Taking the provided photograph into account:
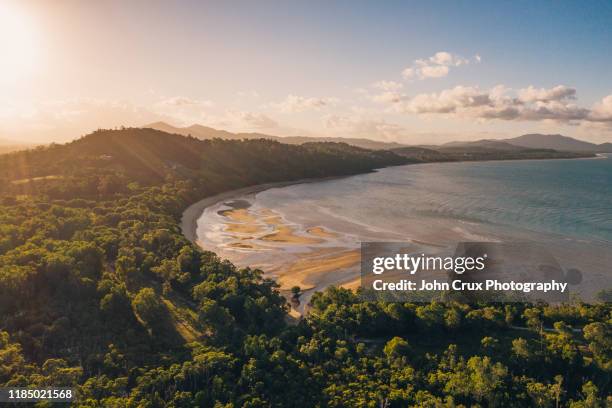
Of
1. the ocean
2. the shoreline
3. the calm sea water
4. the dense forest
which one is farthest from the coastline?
the dense forest

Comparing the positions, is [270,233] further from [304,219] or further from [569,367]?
[569,367]

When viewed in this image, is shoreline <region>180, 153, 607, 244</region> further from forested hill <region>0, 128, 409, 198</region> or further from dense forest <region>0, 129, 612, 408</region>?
dense forest <region>0, 129, 612, 408</region>

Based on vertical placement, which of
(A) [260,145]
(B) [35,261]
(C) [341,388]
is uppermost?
(A) [260,145]

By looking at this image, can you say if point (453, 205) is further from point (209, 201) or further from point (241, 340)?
point (241, 340)

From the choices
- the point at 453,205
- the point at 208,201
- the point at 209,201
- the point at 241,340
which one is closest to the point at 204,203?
the point at 208,201

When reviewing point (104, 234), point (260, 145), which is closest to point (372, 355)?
point (104, 234)

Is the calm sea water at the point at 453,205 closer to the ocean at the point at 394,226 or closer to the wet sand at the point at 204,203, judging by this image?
the ocean at the point at 394,226

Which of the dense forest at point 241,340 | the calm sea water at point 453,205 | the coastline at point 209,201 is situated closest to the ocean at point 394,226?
the calm sea water at point 453,205
